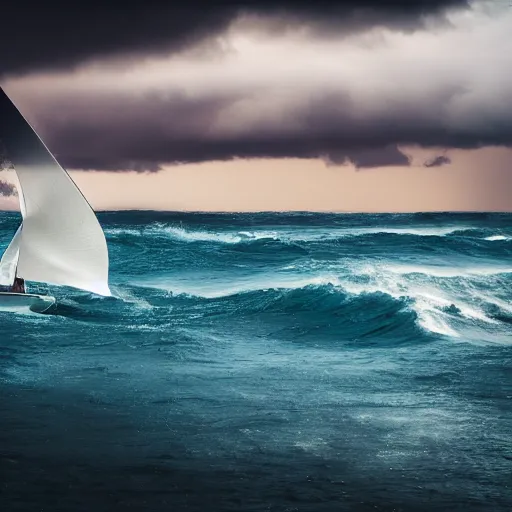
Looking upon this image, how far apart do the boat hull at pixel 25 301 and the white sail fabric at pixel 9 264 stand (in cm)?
74

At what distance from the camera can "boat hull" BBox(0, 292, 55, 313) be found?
14.8 metres

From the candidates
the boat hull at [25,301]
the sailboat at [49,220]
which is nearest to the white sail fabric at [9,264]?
the boat hull at [25,301]

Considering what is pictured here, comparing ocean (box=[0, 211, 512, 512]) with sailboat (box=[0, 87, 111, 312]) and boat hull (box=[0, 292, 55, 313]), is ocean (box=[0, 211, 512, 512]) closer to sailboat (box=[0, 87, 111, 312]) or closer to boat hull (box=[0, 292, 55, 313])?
boat hull (box=[0, 292, 55, 313])

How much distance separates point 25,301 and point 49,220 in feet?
8.26

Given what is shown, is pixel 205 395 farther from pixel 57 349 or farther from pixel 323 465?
pixel 57 349

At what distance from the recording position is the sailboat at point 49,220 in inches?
514

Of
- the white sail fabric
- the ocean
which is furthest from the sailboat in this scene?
the white sail fabric

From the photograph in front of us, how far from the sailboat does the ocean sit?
1176mm

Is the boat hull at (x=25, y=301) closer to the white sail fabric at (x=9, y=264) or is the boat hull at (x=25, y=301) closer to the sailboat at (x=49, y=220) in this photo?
the white sail fabric at (x=9, y=264)

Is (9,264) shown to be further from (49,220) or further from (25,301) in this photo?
(49,220)

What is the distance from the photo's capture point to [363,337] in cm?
1455

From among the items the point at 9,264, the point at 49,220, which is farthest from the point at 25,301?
the point at 49,220

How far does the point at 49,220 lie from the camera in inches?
528

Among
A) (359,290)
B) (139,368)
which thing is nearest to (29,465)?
(139,368)
